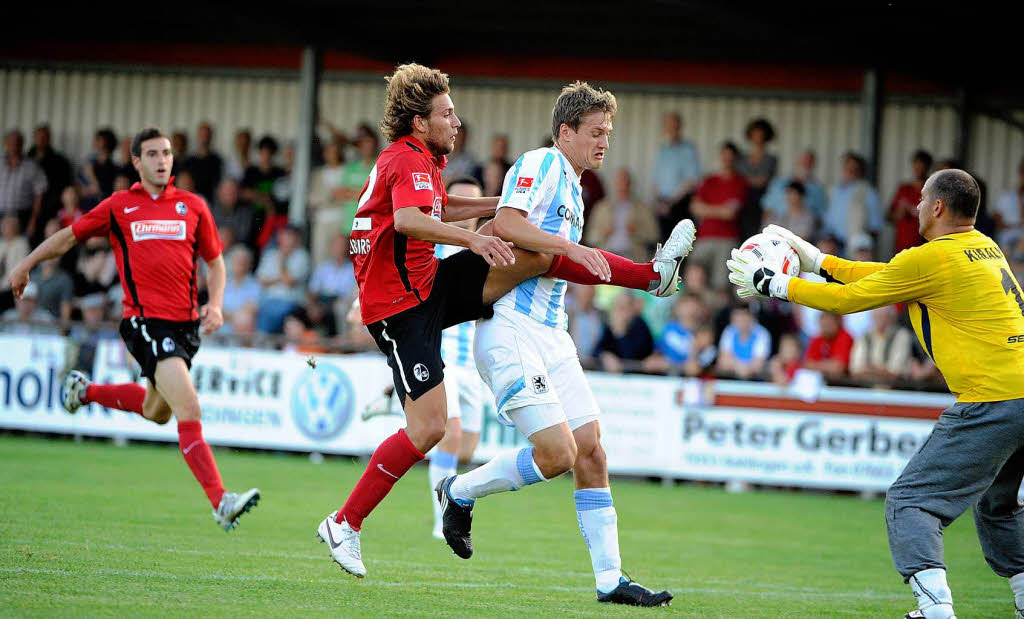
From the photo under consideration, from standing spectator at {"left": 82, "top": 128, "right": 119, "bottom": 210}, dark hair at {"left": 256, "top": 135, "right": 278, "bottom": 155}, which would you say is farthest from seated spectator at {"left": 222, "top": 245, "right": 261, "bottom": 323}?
standing spectator at {"left": 82, "top": 128, "right": 119, "bottom": 210}

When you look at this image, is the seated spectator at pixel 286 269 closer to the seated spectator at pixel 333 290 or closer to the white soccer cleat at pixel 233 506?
the seated spectator at pixel 333 290

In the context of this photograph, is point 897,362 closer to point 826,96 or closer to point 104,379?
point 826,96

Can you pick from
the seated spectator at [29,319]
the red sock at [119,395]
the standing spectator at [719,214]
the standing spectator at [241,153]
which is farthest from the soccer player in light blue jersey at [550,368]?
the standing spectator at [241,153]

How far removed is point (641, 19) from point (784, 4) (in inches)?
91.8

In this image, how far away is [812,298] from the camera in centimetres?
629

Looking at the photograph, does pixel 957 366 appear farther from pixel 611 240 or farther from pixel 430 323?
pixel 611 240

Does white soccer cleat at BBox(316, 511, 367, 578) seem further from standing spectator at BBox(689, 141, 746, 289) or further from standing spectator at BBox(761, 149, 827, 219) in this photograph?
standing spectator at BBox(761, 149, 827, 219)

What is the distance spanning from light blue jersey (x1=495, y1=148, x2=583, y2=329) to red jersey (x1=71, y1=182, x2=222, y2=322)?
9.22ft

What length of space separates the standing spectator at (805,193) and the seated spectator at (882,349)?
2.43 meters

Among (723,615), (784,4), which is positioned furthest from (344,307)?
(723,615)

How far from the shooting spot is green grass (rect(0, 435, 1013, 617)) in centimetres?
614

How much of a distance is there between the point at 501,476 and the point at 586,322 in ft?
31.7

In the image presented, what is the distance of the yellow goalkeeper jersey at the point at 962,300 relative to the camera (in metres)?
6.20

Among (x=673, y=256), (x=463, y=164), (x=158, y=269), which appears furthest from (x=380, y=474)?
(x=463, y=164)
